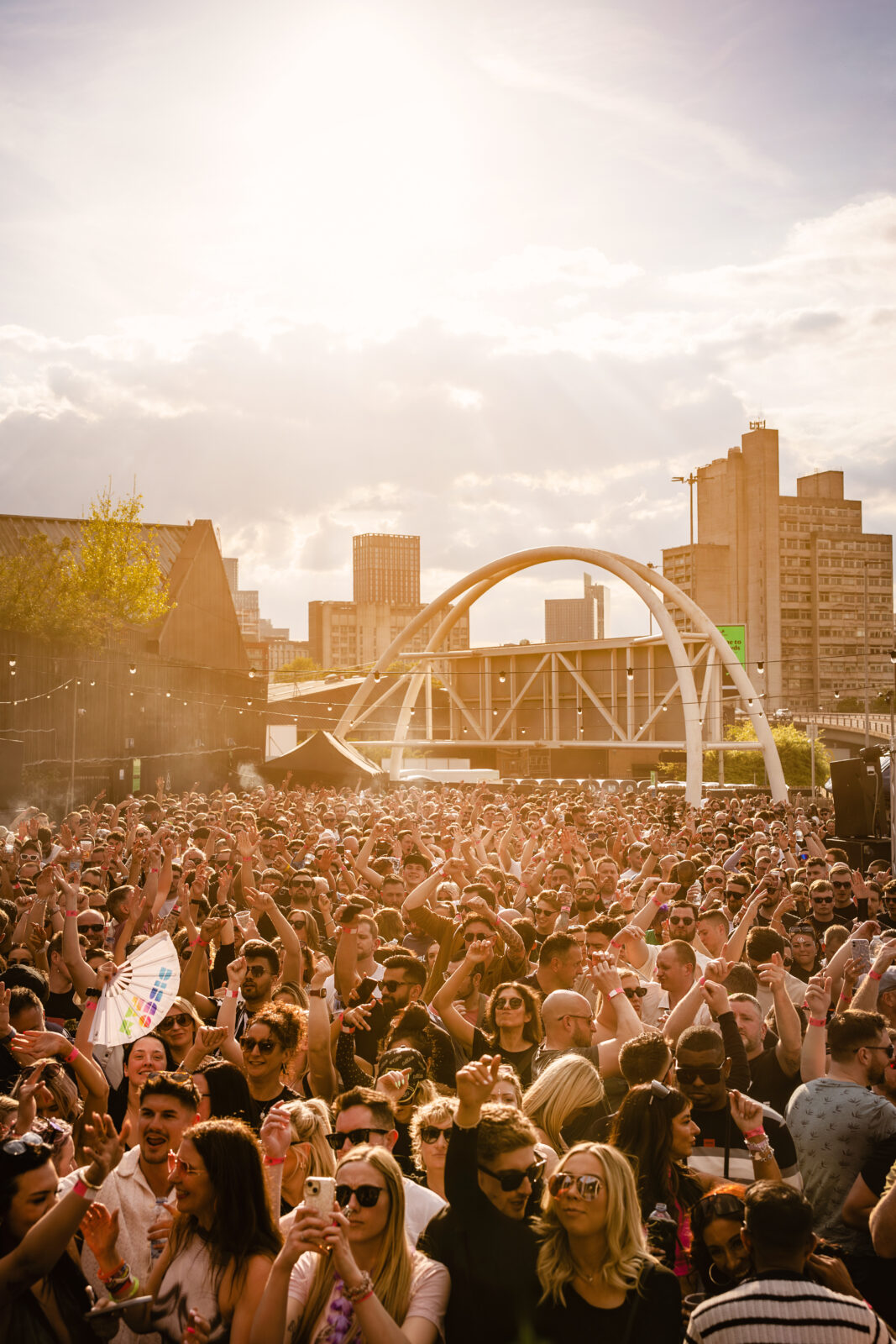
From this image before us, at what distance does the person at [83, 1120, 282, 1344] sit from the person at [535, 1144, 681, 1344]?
0.91 metres

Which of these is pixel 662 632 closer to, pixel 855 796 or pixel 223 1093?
pixel 855 796

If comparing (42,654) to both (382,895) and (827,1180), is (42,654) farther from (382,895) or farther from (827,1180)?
(827,1180)

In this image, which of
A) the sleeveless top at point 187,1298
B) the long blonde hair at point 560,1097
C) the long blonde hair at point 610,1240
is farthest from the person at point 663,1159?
the sleeveless top at point 187,1298

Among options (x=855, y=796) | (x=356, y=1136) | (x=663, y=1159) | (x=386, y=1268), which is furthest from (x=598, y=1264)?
(x=855, y=796)

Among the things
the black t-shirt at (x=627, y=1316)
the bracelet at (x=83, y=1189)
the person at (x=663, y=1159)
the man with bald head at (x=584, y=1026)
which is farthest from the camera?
the man with bald head at (x=584, y=1026)

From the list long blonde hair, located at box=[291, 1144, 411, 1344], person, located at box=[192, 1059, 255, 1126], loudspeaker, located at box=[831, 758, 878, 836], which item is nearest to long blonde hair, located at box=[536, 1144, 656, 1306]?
long blonde hair, located at box=[291, 1144, 411, 1344]

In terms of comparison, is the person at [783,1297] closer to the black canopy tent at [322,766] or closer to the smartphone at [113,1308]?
the smartphone at [113,1308]

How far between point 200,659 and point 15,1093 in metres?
43.6

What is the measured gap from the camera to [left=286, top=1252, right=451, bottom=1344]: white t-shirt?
3.29 m

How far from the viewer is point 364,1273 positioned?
3.10 m

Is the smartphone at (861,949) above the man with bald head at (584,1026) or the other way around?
the other way around

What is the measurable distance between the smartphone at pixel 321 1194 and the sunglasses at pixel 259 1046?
174 centimetres

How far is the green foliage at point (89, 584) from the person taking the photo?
34.4m

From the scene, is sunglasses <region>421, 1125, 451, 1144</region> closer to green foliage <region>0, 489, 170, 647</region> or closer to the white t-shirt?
the white t-shirt
